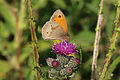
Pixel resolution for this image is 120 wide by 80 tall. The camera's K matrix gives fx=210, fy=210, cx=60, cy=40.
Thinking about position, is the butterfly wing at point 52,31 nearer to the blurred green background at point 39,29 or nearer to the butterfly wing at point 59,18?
the butterfly wing at point 59,18

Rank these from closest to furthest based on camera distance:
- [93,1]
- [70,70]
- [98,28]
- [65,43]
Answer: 1. [98,28]
2. [70,70]
3. [65,43]
4. [93,1]

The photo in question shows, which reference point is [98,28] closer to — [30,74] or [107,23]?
[30,74]

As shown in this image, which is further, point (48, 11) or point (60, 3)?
point (48, 11)

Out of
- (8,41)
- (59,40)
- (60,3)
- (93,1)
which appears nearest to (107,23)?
(93,1)

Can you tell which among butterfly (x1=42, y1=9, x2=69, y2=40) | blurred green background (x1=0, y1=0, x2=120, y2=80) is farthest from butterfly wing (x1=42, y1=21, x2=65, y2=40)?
blurred green background (x1=0, y1=0, x2=120, y2=80)

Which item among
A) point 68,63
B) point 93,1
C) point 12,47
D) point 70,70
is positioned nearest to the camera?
point 70,70

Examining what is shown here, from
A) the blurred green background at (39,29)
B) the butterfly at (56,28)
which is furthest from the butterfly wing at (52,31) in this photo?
the blurred green background at (39,29)

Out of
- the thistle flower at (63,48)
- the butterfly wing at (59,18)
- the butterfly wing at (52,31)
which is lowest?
the thistle flower at (63,48)
